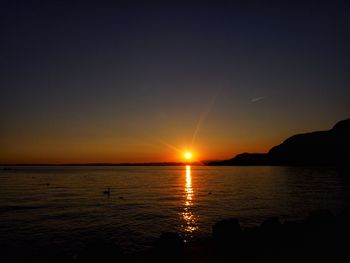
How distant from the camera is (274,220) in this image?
62.4 ft

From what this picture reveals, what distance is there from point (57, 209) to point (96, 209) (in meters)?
4.97

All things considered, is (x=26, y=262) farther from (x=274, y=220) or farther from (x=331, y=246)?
(x=331, y=246)

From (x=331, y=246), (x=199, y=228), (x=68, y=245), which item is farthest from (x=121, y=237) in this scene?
(x=331, y=246)

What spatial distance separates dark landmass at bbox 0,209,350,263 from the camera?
Result: 13234 millimetres

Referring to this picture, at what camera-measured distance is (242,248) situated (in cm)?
1548

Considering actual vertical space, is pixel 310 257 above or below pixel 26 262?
above

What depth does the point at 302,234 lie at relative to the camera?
17438 millimetres

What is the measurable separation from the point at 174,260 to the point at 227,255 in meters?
3.12

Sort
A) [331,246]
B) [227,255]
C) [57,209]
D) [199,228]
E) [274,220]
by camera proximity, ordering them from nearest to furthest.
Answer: [331,246] → [227,255] → [274,220] → [199,228] → [57,209]

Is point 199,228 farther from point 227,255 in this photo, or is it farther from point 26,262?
point 26,262

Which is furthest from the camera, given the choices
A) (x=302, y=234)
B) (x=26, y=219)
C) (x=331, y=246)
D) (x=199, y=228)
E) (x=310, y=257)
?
(x=26, y=219)

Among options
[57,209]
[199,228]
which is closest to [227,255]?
[199,228]

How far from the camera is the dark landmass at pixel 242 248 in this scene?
521 inches

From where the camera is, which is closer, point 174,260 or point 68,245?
point 174,260
